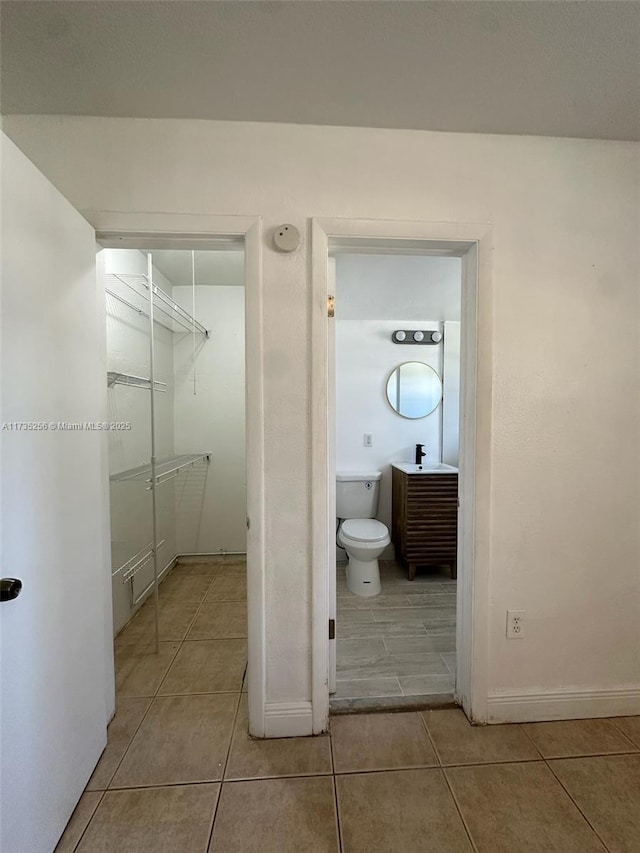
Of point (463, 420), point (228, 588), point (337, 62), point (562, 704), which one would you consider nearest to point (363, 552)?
point (228, 588)

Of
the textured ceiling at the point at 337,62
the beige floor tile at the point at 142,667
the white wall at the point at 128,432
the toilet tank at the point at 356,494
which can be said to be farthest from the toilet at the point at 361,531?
the textured ceiling at the point at 337,62

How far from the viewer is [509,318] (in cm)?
134

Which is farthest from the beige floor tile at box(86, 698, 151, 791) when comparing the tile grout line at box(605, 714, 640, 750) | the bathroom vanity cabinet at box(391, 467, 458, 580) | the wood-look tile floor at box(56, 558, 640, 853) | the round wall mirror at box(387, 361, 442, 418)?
the round wall mirror at box(387, 361, 442, 418)

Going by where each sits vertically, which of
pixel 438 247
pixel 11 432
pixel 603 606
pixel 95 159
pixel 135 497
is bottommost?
pixel 603 606

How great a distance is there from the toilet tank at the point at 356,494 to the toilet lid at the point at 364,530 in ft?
0.68

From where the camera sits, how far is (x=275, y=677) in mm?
1312

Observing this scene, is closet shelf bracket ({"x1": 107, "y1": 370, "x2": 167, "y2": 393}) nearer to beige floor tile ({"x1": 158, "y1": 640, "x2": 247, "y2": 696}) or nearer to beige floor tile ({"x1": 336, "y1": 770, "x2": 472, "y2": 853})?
beige floor tile ({"x1": 158, "y1": 640, "x2": 247, "y2": 696})

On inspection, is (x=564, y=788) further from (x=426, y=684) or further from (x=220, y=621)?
(x=220, y=621)

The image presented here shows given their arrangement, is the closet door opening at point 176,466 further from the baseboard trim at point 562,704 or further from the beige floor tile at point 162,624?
the baseboard trim at point 562,704

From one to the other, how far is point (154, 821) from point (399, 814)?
0.76 meters

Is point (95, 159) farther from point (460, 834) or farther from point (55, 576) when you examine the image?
point (460, 834)

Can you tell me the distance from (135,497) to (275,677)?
4.46 feet

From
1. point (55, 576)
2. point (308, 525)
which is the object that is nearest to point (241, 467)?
point (308, 525)

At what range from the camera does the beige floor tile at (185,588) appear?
89.9 inches
